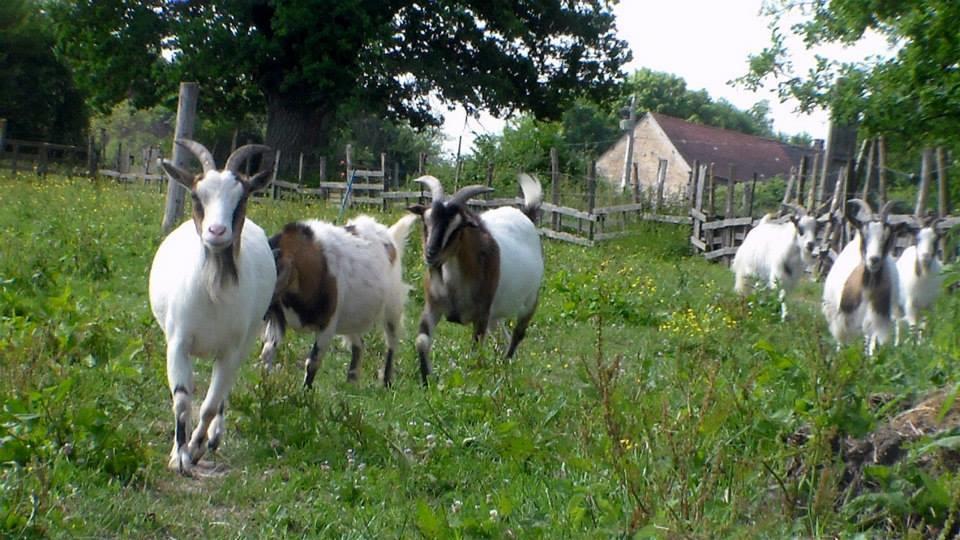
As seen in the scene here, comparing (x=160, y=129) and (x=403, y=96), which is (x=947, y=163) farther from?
(x=160, y=129)

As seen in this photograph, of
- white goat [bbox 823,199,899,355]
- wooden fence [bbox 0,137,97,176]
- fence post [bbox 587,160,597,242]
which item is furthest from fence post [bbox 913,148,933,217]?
wooden fence [bbox 0,137,97,176]

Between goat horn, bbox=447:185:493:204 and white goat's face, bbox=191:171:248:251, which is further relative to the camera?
goat horn, bbox=447:185:493:204

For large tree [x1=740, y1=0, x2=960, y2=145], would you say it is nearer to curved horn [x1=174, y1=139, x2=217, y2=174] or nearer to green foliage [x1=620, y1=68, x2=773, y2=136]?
curved horn [x1=174, y1=139, x2=217, y2=174]

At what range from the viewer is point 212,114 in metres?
32.8

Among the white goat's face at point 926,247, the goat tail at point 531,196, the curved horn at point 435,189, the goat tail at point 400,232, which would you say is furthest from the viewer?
the white goat's face at point 926,247

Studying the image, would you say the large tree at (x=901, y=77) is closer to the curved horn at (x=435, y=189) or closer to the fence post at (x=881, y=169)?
the fence post at (x=881, y=169)

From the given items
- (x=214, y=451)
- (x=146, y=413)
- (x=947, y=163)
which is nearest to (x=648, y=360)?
(x=214, y=451)

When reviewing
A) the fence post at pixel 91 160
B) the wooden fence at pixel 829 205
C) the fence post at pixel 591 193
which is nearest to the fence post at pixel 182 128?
the wooden fence at pixel 829 205

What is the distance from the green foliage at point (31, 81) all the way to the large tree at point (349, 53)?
12.8m

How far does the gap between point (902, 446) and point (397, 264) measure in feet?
18.8

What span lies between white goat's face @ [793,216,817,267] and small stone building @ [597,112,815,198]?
123ft

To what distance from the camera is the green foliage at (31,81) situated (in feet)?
138

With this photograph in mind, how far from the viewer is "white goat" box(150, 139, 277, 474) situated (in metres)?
5.85

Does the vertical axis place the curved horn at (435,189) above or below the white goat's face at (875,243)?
above
